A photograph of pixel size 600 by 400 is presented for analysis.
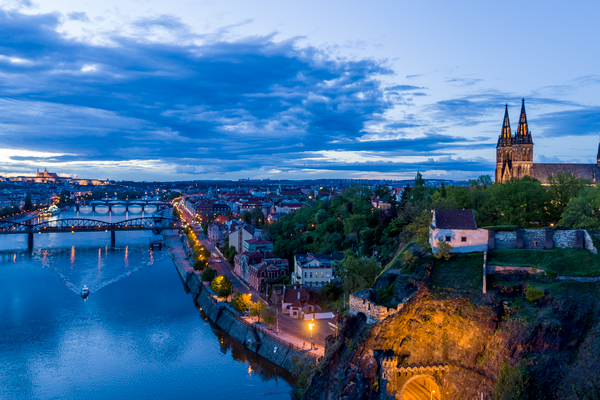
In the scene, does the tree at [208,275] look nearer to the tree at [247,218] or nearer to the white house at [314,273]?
the white house at [314,273]

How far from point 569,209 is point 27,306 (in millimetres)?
32038

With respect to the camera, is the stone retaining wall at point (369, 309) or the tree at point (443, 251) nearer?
the stone retaining wall at point (369, 309)

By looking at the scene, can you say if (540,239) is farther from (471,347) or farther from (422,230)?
(471,347)

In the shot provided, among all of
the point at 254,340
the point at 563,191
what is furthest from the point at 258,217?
the point at 563,191

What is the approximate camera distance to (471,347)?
48.7 ft

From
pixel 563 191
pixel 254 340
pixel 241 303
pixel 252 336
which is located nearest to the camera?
pixel 254 340

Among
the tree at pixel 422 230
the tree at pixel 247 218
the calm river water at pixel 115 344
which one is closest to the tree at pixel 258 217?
the tree at pixel 247 218

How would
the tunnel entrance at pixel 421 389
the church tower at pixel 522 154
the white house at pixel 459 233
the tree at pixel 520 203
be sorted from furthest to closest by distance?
the church tower at pixel 522 154 < the tree at pixel 520 203 < the white house at pixel 459 233 < the tunnel entrance at pixel 421 389

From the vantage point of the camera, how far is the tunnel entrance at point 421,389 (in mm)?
15053

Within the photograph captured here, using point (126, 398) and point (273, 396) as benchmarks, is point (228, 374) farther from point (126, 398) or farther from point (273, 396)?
point (126, 398)

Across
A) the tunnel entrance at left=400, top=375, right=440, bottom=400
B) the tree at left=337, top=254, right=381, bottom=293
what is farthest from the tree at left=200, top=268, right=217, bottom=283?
the tunnel entrance at left=400, top=375, right=440, bottom=400

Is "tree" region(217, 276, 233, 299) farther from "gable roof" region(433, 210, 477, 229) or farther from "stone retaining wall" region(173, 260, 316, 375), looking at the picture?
"gable roof" region(433, 210, 477, 229)

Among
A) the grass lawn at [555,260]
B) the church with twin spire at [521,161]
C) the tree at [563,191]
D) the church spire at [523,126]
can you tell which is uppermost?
the church spire at [523,126]

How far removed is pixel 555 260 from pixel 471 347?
4788mm
